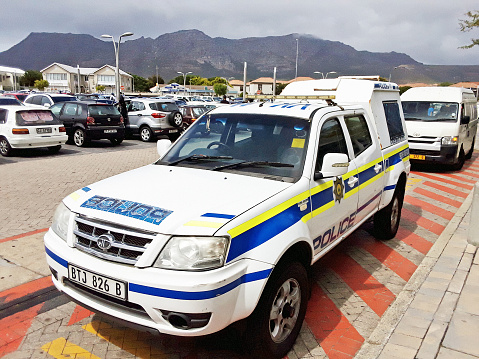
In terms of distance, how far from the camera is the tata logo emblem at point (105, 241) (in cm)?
275

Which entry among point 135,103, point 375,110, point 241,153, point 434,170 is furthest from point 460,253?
point 135,103

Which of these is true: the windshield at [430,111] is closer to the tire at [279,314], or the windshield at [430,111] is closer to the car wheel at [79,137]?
the tire at [279,314]

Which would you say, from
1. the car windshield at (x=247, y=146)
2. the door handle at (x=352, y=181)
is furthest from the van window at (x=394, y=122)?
the car windshield at (x=247, y=146)

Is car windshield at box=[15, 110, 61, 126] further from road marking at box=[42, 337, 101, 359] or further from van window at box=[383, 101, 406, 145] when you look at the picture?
road marking at box=[42, 337, 101, 359]

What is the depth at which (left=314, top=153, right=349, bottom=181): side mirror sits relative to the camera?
3.49 meters

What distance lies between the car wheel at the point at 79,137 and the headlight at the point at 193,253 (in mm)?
14082

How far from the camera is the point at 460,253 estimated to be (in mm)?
5469

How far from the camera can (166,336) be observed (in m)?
2.72

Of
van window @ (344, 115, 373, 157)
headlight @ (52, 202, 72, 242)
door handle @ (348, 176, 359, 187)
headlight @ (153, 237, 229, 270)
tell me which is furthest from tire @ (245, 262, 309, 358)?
van window @ (344, 115, 373, 157)

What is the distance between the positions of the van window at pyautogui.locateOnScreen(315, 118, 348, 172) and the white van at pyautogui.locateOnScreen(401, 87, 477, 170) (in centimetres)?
900

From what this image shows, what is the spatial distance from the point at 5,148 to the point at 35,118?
1.26m

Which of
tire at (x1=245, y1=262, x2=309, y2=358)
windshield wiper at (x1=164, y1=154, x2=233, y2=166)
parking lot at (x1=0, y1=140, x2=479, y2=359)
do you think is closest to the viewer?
tire at (x1=245, y1=262, x2=309, y2=358)

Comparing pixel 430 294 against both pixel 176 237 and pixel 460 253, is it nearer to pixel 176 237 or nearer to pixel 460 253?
pixel 460 253

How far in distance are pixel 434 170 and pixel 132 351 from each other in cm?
1210
